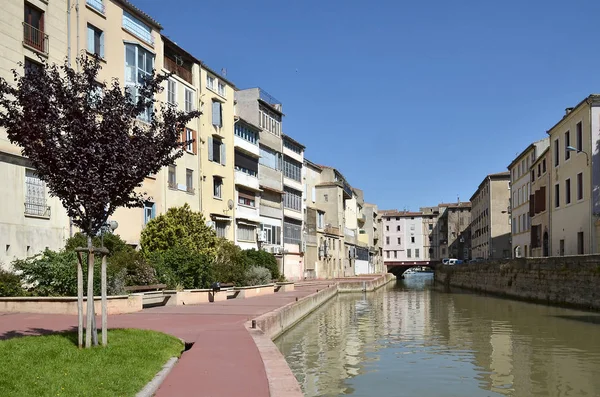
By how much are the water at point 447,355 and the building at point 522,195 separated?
30.7 meters

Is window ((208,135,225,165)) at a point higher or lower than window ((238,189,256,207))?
higher

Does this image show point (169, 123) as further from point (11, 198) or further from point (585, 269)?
point (585, 269)

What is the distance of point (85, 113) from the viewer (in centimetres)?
1049

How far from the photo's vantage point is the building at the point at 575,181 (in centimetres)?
3691

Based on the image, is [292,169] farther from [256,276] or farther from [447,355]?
[447,355]

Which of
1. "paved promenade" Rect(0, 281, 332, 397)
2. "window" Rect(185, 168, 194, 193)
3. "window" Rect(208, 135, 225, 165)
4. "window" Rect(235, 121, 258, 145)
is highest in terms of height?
"window" Rect(235, 121, 258, 145)

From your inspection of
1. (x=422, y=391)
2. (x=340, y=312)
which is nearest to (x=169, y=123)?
(x=422, y=391)

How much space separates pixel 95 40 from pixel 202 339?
19797 millimetres

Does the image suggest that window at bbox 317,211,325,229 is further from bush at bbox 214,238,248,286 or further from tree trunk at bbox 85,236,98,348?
tree trunk at bbox 85,236,98,348

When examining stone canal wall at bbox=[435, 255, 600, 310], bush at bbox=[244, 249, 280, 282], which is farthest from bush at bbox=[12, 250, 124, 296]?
stone canal wall at bbox=[435, 255, 600, 310]

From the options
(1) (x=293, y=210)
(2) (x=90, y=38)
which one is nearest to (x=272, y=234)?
(1) (x=293, y=210)

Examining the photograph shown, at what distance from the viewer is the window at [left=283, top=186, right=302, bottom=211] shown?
5517 cm

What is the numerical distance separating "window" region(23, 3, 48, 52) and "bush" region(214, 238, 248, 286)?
1262cm

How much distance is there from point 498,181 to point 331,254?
2485 centimetres
